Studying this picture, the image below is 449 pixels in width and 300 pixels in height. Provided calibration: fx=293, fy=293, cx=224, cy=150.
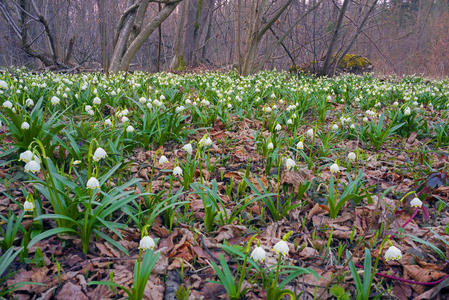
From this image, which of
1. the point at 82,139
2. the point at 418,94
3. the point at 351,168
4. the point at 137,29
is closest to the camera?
the point at 82,139

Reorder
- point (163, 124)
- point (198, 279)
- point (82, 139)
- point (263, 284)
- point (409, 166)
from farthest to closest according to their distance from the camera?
1. point (163, 124)
2. point (409, 166)
3. point (82, 139)
4. point (198, 279)
5. point (263, 284)

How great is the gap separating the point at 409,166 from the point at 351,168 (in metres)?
0.53

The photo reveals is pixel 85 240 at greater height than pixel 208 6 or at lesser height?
lesser

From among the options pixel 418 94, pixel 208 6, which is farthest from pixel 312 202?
pixel 208 6

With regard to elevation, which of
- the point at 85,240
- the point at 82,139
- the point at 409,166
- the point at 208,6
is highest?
the point at 208,6

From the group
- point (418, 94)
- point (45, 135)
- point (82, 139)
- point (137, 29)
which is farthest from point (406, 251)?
point (137, 29)

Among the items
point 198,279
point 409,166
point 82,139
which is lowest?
point 198,279

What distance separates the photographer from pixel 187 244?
1819mm

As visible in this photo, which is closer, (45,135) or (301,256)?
(301,256)

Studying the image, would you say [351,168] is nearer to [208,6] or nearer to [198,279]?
[198,279]

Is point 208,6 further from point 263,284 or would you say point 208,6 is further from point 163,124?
point 263,284

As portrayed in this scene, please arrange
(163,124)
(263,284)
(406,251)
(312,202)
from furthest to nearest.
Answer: (163,124) → (312,202) → (406,251) → (263,284)

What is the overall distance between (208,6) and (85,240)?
52.2 feet

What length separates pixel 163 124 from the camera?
3492 mm
